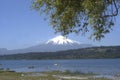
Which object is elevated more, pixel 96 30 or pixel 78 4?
pixel 78 4

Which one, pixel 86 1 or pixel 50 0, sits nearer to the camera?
pixel 86 1

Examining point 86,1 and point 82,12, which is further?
point 82,12

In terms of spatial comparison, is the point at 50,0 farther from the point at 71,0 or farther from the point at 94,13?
the point at 94,13

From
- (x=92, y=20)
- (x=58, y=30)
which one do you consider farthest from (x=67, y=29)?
(x=92, y=20)

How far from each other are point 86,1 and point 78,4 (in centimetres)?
122

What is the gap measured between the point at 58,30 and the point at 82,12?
194cm

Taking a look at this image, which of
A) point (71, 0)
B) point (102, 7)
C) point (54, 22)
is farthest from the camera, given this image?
point (54, 22)

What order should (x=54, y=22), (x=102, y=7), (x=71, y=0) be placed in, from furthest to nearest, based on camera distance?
(x=54, y=22) < (x=71, y=0) < (x=102, y=7)

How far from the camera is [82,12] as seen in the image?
20.6m

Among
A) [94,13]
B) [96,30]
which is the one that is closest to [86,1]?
[94,13]

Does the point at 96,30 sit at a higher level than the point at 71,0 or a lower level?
lower

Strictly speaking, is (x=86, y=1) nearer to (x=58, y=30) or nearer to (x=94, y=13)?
(x=94, y=13)

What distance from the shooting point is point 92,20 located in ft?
63.8

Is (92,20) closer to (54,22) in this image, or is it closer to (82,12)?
(82,12)
